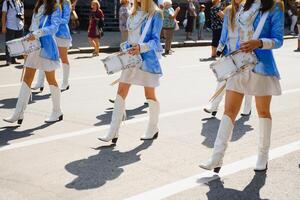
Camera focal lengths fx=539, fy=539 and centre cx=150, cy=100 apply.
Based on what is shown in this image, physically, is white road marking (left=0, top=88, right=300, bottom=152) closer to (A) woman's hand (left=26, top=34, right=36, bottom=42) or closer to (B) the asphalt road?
(B) the asphalt road

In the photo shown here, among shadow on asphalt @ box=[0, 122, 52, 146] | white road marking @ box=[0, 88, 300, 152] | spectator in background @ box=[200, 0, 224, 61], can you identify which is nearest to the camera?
white road marking @ box=[0, 88, 300, 152]

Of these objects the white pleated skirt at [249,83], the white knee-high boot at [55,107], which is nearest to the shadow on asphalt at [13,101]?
the white knee-high boot at [55,107]

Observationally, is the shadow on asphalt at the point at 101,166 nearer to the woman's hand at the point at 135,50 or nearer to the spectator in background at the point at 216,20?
the woman's hand at the point at 135,50

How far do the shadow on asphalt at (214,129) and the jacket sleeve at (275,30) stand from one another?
186 centimetres

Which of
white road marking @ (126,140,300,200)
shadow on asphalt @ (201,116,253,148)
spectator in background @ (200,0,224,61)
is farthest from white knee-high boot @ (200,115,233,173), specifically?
spectator in background @ (200,0,224,61)

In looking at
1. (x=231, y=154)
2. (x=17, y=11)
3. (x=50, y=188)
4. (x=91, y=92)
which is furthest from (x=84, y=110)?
(x=17, y=11)

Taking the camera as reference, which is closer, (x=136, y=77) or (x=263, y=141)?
(x=263, y=141)

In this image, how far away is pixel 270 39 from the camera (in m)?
5.23

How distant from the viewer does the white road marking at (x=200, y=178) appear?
193 inches

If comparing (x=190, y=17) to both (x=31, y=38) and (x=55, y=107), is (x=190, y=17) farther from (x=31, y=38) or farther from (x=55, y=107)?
(x=31, y=38)

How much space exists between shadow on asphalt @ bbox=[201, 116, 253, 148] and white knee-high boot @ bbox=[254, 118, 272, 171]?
1082mm

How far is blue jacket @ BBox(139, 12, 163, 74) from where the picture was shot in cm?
633

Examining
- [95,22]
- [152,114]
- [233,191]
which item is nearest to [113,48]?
[95,22]

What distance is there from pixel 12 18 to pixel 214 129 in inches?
325
